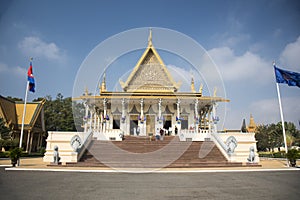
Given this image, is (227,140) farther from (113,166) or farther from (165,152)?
(113,166)

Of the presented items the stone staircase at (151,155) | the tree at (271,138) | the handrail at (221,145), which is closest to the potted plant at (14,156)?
the stone staircase at (151,155)

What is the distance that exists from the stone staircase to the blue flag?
644 cm

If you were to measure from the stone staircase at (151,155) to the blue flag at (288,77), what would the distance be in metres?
6.44

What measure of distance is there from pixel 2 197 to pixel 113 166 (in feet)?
21.0

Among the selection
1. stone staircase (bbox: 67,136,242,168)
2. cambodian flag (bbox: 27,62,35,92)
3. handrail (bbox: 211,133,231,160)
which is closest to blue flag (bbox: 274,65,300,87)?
handrail (bbox: 211,133,231,160)

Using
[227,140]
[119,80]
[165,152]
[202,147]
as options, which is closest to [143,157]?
[165,152]

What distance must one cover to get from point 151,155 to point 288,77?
1068 centimetres

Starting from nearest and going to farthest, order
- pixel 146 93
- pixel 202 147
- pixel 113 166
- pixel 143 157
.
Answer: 1. pixel 113 166
2. pixel 143 157
3. pixel 202 147
4. pixel 146 93

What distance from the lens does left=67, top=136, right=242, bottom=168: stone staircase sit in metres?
10.9

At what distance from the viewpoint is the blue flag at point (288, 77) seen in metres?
14.1

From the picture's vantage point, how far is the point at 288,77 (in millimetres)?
14156

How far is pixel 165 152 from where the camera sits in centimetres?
1280

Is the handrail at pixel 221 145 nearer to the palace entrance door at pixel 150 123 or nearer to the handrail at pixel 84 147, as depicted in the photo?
the palace entrance door at pixel 150 123

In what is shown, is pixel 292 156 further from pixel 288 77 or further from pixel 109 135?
pixel 109 135
